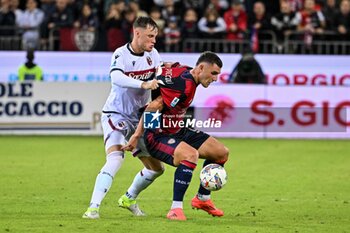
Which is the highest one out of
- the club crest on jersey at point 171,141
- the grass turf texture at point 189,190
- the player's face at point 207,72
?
the player's face at point 207,72

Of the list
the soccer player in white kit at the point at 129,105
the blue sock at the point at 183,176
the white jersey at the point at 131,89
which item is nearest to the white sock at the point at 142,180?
the soccer player in white kit at the point at 129,105

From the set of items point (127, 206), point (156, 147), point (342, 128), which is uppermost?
point (156, 147)

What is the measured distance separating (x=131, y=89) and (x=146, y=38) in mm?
594

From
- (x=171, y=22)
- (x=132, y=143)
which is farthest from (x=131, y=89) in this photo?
(x=171, y=22)

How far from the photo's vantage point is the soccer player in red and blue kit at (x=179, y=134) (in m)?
9.88

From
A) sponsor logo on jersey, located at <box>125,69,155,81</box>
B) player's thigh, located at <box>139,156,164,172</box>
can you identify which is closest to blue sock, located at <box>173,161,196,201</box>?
player's thigh, located at <box>139,156,164,172</box>

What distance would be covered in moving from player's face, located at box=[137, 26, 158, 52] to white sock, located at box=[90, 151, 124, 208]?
1194 millimetres

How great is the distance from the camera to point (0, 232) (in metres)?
8.90

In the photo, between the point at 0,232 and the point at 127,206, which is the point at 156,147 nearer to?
the point at 127,206

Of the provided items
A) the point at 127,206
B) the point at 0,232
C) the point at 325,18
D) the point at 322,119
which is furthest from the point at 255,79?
the point at 0,232

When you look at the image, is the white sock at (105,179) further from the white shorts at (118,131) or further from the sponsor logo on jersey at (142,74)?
the sponsor logo on jersey at (142,74)

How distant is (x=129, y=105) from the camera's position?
10.4 metres

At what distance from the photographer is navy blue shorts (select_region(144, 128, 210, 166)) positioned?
32.7ft

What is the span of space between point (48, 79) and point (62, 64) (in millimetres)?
528
